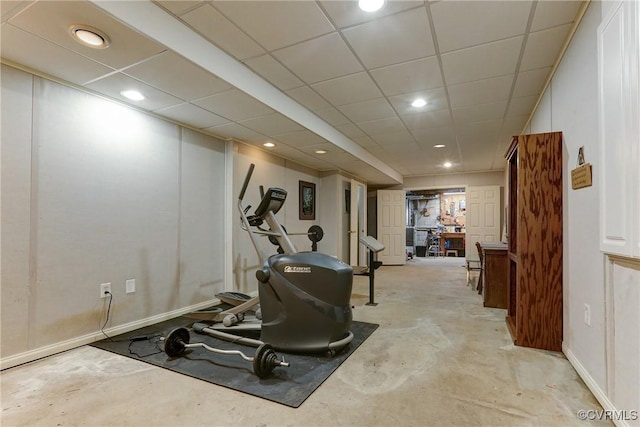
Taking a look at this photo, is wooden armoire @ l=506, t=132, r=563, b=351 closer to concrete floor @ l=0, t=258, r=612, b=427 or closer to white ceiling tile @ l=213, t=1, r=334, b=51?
concrete floor @ l=0, t=258, r=612, b=427

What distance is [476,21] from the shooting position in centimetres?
200

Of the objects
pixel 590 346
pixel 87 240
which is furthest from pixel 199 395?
pixel 590 346

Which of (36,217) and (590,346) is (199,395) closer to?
(36,217)

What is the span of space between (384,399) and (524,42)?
266 cm

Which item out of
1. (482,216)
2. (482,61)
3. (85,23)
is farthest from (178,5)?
(482,216)

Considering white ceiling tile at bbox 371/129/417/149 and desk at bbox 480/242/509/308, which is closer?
desk at bbox 480/242/509/308

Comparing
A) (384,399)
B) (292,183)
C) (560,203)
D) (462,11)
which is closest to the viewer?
(384,399)

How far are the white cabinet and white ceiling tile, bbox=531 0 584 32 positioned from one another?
0.34 m

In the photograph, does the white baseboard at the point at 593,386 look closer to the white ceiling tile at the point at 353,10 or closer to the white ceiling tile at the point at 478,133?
the white ceiling tile at the point at 353,10

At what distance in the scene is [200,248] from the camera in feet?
12.2

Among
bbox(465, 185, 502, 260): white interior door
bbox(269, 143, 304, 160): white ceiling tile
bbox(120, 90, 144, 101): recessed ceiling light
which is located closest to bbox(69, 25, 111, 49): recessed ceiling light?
bbox(120, 90, 144, 101): recessed ceiling light

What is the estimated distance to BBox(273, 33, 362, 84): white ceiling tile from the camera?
227 centimetres

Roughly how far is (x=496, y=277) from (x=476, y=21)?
3.02 meters

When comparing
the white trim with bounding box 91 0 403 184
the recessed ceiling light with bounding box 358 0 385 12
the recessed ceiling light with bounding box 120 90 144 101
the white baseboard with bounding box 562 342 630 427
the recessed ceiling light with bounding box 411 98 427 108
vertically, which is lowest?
the white baseboard with bounding box 562 342 630 427
